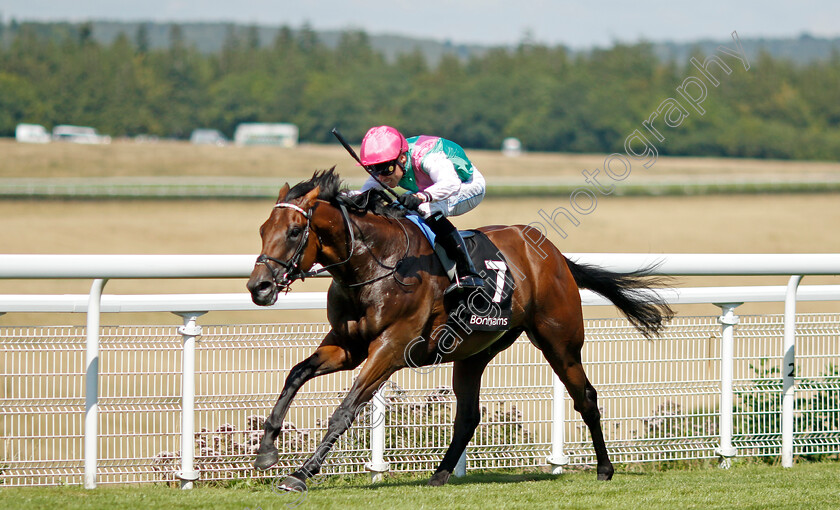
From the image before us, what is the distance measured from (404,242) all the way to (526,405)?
118 cm

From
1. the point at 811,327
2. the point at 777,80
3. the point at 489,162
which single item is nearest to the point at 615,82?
the point at 777,80

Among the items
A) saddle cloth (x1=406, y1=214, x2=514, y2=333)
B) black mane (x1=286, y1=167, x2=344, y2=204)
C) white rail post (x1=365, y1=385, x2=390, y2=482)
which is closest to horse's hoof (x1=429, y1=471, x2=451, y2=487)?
white rail post (x1=365, y1=385, x2=390, y2=482)

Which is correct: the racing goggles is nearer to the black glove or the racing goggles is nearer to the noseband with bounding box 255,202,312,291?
the black glove

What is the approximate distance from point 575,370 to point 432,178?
1129 millimetres

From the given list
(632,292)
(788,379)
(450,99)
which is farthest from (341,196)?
(450,99)

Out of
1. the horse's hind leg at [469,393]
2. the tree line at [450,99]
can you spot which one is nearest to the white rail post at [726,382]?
the horse's hind leg at [469,393]

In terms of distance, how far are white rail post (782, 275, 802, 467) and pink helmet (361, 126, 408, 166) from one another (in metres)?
2.20

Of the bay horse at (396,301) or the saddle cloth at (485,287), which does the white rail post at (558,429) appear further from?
→ the saddle cloth at (485,287)

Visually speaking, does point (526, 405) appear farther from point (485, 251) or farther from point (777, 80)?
point (777, 80)

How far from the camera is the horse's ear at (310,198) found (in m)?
3.62

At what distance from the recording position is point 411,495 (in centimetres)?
379

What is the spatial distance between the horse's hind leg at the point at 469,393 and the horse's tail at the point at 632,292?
1.69 ft

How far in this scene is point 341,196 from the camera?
3826 millimetres

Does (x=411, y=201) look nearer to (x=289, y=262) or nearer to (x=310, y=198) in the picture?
(x=310, y=198)
